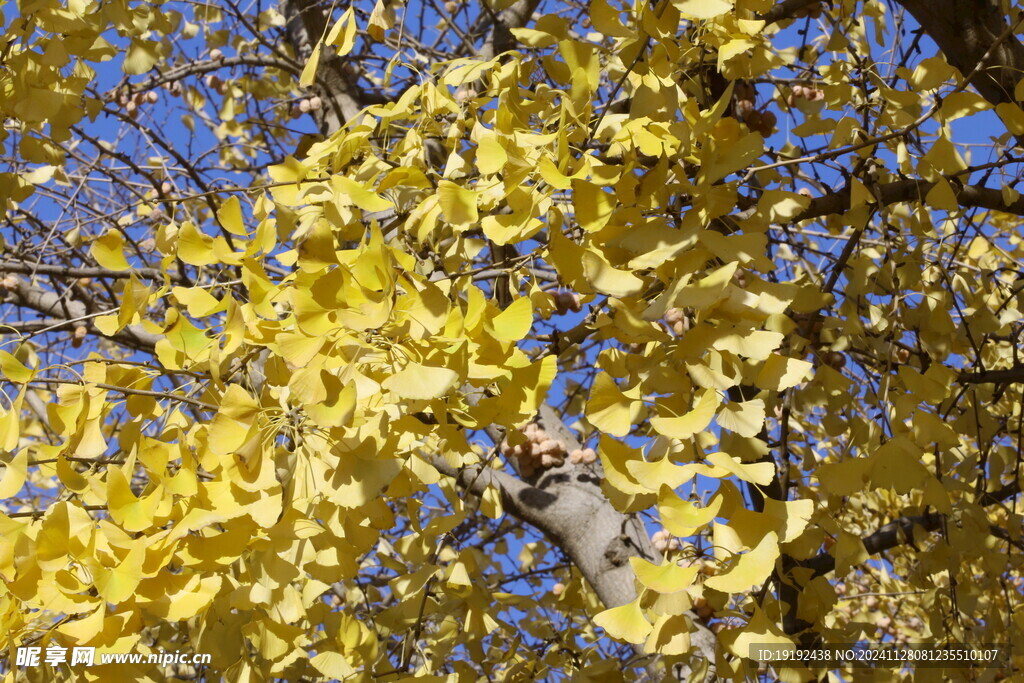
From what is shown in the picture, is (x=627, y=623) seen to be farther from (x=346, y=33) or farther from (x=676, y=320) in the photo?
(x=676, y=320)

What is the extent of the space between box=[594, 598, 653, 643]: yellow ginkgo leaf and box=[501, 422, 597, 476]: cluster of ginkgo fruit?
3.28 ft

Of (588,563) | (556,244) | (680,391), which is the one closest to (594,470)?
(588,563)

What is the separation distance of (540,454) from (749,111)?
3.06 feet

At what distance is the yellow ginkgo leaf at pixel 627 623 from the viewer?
100 centimetres

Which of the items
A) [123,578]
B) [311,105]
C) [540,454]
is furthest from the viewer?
[311,105]

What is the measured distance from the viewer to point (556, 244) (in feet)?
3.42

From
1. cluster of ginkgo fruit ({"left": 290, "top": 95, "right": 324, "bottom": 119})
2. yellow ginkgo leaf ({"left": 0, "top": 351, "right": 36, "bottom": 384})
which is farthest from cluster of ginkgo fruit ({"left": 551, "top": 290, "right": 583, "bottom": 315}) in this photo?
cluster of ginkgo fruit ({"left": 290, "top": 95, "right": 324, "bottom": 119})

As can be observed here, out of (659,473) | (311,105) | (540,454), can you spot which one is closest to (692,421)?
(659,473)

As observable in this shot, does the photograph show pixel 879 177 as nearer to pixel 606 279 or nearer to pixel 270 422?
pixel 606 279

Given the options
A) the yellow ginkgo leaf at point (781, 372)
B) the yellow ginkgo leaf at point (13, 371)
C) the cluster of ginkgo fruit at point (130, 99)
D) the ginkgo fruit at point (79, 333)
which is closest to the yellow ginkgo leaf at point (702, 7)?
the yellow ginkgo leaf at point (781, 372)

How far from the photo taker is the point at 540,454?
2.06 meters

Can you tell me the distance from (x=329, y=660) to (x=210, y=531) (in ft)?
1.47

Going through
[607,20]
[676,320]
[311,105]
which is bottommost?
[607,20]

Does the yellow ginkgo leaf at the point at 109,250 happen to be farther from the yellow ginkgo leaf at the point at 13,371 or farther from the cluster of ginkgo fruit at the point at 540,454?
the cluster of ginkgo fruit at the point at 540,454
